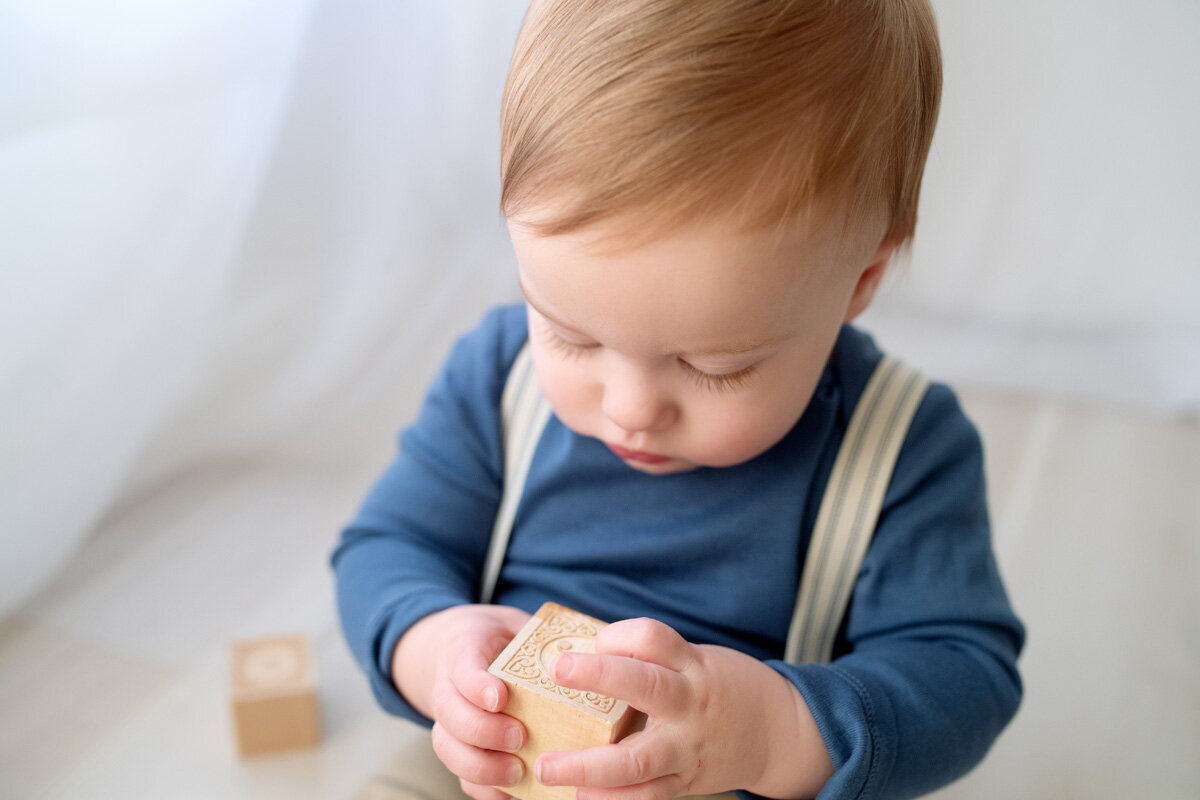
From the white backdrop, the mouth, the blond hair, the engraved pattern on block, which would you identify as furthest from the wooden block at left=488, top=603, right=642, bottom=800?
the white backdrop

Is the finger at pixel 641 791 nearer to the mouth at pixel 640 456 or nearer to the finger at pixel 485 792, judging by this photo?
the finger at pixel 485 792

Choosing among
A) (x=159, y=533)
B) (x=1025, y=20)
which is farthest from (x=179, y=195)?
(x=1025, y=20)

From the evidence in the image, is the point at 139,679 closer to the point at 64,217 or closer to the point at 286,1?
the point at 64,217

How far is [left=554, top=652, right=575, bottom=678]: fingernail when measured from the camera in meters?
0.52

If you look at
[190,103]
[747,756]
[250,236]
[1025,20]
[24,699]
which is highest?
[1025,20]

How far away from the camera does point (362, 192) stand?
1130mm

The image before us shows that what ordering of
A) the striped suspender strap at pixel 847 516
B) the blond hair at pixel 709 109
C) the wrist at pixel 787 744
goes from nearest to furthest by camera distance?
the blond hair at pixel 709 109 < the wrist at pixel 787 744 < the striped suspender strap at pixel 847 516

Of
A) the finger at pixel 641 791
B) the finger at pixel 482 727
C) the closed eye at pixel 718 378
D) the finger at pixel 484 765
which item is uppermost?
the closed eye at pixel 718 378

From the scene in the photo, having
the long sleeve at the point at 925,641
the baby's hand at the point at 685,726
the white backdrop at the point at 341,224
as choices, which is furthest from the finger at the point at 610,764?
the white backdrop at the point at 341,224

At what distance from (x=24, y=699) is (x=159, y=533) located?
0.71 feet

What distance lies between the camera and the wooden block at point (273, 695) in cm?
81

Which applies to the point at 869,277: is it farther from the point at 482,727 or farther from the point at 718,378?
the point at 482,727

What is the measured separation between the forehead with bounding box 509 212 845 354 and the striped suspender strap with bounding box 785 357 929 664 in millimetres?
180

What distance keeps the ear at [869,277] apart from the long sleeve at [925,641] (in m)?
0.11
